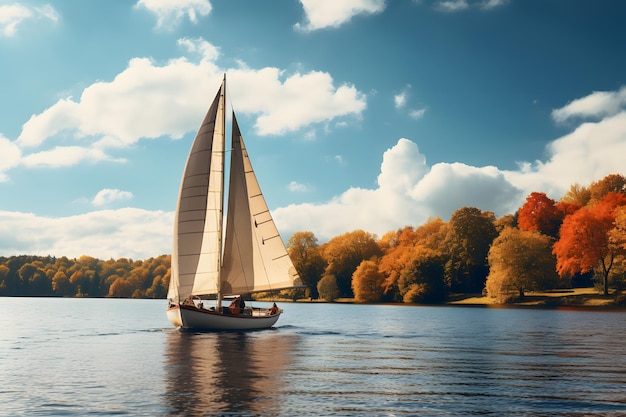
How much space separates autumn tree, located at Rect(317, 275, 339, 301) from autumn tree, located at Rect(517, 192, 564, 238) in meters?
48.1

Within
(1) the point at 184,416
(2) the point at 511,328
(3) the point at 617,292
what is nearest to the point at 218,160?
(2) the point at 511,328

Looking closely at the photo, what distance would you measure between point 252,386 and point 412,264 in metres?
113

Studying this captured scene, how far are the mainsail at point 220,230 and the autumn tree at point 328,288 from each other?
342ft

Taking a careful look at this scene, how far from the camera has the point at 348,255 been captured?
570 ft

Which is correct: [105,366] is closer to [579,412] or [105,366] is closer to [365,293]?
[579,412]

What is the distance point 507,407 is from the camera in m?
22.3

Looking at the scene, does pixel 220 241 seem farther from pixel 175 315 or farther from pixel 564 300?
pixel 564 300

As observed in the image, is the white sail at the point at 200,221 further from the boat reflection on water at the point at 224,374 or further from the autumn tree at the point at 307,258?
the autumn tree at the point at 307,258

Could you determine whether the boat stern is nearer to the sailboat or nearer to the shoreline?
the sailboat

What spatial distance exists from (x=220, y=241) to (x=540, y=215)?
107679 millimetres

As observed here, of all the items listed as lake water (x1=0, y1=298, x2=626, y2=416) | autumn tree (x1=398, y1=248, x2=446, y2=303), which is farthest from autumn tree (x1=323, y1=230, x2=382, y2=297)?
lake water (x1=0, y1=298, x2=626, y2=416)

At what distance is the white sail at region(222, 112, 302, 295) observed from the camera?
5900 centimetres

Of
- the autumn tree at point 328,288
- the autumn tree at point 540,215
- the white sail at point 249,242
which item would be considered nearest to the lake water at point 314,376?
the white sail at point 249,242

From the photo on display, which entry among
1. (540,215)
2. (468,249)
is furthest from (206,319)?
(540,215)
